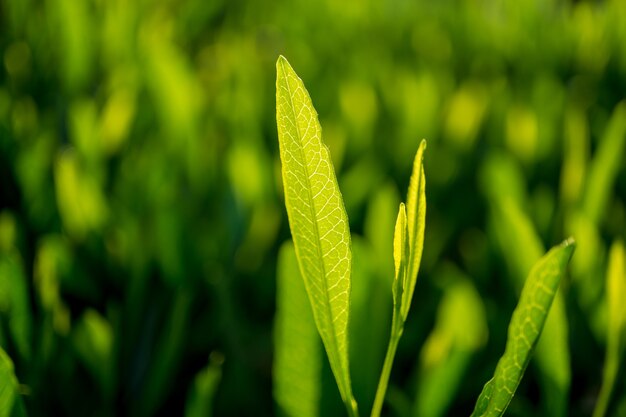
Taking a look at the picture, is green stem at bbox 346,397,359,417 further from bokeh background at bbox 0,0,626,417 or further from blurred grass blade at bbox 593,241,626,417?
blurred grass blade at bbox 593,241,626,417

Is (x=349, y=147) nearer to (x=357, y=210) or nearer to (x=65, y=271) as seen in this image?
(x=357, y=210)

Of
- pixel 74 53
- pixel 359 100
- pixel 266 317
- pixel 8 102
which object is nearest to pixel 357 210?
pixel 266 317

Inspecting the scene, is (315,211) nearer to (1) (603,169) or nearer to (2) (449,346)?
(2) (449,346)

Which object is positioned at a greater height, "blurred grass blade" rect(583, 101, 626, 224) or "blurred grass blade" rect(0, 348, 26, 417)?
"blurred grass blade" rect(583, 101, 626, 224)

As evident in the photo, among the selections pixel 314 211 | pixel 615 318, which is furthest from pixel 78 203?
pixel 615 318

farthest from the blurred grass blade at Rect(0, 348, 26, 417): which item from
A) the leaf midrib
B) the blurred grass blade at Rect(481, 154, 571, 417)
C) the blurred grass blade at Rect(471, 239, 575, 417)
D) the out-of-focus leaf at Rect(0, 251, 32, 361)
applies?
the blurred grass blade at Rect(481, 154, 571, 417)

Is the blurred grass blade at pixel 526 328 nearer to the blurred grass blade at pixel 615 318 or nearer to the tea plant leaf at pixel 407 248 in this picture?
the tea plant leaf at pixel 407 248
